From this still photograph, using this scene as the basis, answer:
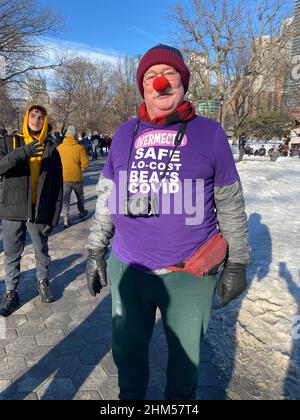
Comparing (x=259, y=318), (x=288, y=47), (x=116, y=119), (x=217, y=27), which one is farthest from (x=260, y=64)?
(x=116, y=119)

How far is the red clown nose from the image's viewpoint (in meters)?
1.61

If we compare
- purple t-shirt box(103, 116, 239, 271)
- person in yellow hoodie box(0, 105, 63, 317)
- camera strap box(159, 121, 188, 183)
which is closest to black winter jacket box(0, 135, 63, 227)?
person in yellow hoodie box(0, 105, 63, 317)

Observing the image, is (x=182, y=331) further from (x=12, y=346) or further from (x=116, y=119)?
(x=116, y=119)

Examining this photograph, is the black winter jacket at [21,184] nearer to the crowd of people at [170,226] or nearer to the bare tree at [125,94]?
the crowd of people at [170,226]

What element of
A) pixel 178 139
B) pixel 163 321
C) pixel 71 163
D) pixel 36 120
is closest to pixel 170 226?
pixel 178 139

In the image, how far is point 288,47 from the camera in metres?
24.1

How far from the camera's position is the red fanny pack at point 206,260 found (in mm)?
1636

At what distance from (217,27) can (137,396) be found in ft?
88.7

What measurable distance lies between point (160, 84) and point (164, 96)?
0.23 feet

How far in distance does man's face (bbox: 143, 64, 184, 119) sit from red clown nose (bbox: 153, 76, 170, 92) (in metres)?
0.02

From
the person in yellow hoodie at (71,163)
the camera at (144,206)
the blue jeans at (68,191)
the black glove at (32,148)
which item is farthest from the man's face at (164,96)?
the blue jeans at (68,191)

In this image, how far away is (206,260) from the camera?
164cm

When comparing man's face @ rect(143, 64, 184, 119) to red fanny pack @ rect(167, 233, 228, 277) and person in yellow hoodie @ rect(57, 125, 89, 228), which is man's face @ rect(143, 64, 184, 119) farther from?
person in yellow hoodie @ rect(57, 125, 89, 228)

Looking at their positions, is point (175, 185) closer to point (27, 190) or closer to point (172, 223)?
point (172, 223)
